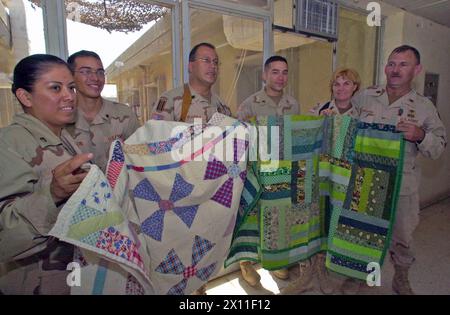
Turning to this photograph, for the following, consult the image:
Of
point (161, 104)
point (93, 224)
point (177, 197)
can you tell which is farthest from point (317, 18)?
point (93, 224)

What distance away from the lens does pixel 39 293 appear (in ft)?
3.34

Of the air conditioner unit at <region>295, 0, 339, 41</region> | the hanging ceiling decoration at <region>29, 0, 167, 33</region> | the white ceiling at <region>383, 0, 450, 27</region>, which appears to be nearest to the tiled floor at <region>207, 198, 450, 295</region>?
the hanging ceiling decoration at <region>29, 0, 167, 33</region>

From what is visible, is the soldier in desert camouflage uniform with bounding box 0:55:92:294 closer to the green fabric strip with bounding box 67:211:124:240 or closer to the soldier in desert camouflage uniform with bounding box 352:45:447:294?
the green fabric strip with bounding box 67:211:124:240

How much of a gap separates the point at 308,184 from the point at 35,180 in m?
1.27

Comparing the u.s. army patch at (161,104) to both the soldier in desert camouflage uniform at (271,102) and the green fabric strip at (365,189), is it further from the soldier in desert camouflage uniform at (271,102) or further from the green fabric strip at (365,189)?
the green fabric strip at (365,189)

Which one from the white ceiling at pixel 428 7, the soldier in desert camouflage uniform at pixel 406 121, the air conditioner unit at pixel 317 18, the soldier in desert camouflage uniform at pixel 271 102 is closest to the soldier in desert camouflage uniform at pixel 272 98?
the soldier in desert camouflage uniform at pixel 271 102

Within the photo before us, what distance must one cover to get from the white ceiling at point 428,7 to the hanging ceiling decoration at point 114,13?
240cm

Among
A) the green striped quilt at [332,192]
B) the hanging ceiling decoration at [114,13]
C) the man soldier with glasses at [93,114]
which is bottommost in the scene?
the green striped quilt at [332,192]

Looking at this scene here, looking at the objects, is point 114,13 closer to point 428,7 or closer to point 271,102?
point 271,102

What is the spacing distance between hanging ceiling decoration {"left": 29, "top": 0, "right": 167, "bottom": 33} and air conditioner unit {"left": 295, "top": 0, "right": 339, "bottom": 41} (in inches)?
47.9

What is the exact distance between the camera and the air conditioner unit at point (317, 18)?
2514 millimetres
